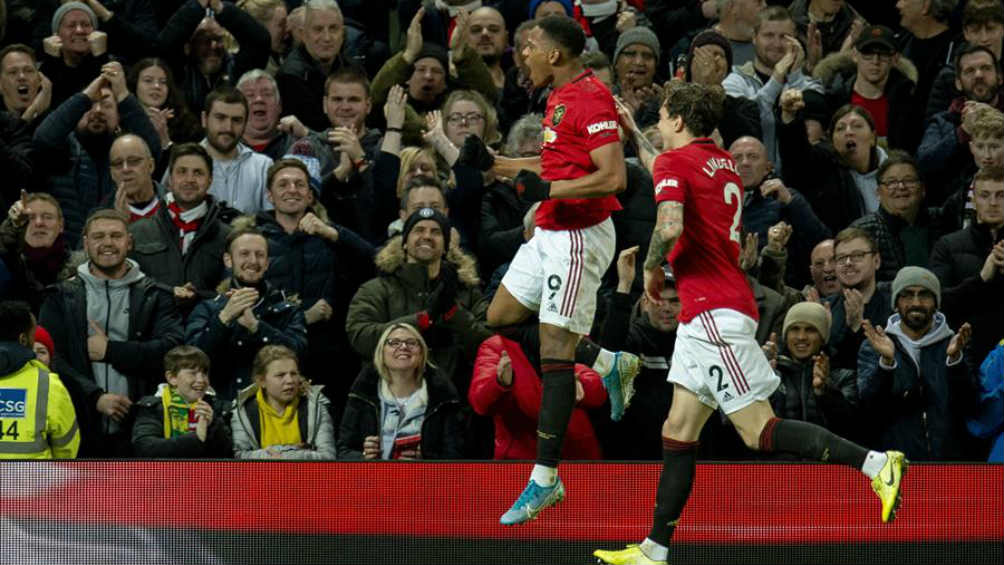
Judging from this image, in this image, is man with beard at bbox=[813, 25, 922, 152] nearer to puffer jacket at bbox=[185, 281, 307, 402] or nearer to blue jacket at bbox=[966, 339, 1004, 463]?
blue jacket at bbox=[966, 339, 1004, 463]

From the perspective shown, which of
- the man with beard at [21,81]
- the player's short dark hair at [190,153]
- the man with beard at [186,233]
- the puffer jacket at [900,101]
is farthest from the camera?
the puffer jacket at [900,101]

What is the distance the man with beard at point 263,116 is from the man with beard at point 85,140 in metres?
0.66

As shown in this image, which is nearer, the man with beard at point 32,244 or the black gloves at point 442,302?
the black gloves at point 442,302

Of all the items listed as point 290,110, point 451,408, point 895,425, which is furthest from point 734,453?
point 290,110

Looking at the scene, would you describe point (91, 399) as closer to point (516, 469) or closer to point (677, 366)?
point (516, 469)

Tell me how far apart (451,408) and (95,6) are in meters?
4.62

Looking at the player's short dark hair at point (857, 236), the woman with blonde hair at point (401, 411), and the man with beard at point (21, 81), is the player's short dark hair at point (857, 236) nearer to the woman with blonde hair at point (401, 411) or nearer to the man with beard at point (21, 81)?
the woman with blonde hair at point (401, 411)

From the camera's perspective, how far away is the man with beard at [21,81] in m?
11.6

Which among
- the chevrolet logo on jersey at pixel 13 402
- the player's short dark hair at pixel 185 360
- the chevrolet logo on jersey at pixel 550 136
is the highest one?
the chevrolet logo on jersey at pixel 550 136

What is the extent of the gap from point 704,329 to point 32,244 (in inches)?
188

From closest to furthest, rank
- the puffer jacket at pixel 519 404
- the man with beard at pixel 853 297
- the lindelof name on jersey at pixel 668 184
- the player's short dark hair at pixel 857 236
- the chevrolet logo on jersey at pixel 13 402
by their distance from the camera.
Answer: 1. the lindelof name on jersey at pixel 668 184
2. the chevrolet logo on jersey at pixel 13 402
3. the puffer jacket at pixel 519 404
4. the man with beard at pixel 853 297
5. the player's short dark hair at pixel 857 236

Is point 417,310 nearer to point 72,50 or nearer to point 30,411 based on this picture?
point 30,411

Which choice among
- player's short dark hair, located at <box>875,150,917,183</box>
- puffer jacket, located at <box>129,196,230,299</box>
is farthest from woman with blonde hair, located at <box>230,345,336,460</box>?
player's short dark hair, located at <box>875,150,917,183</box>

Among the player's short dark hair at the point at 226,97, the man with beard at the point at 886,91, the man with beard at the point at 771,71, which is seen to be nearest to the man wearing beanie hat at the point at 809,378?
the man with beard at the point at 771,71
